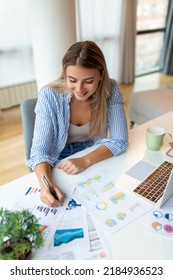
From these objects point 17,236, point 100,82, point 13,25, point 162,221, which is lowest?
point 162,221

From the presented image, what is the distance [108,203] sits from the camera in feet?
2.72

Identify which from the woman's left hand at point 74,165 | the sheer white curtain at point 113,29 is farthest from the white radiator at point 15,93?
the woman's left hand at point 74,165

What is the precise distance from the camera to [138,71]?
4.75m

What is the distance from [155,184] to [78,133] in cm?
51

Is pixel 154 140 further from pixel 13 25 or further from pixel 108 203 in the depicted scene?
pixel 13 25

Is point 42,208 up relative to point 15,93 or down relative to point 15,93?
up

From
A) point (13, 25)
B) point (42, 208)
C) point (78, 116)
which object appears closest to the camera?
point (42, 208)

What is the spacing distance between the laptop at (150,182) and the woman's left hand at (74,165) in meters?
0.16

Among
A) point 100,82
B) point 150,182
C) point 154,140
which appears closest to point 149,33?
point 100,82

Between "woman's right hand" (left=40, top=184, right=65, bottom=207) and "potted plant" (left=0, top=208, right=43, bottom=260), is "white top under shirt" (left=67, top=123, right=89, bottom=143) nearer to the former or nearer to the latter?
"woman's right hand" (left=40, top=184, right=65, bottom=207)

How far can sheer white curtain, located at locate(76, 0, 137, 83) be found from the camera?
3330mm

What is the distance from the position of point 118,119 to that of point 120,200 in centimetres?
48

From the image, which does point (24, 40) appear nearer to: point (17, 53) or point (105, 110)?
point (17, 53)
